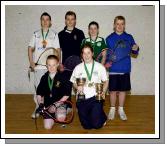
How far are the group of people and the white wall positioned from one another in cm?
167

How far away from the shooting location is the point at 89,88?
4027 millimetres

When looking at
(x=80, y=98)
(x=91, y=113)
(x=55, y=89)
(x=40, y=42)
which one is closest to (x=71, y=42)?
(x=40, y=42)

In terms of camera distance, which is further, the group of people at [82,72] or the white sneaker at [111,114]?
the white sneaker at [111,114]

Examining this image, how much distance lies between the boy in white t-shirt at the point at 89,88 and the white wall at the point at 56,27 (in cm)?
220

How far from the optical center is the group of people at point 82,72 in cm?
403

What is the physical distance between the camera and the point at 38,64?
4387 mm

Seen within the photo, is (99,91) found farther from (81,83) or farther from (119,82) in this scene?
(119,82)

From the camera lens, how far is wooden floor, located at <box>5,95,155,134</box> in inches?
156

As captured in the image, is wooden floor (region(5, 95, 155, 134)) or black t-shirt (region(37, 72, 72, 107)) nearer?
wooden floor (region(5, 95, 155, 134))

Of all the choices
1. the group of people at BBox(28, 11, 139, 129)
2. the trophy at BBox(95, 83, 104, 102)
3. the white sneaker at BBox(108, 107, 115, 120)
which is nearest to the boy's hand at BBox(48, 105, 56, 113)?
the group of people at BBox(28, 11, 139, 129)

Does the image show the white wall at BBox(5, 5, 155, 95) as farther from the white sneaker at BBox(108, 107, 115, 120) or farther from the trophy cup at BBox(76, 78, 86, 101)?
the trophy cup at BBox(76, 78, 86, 101)

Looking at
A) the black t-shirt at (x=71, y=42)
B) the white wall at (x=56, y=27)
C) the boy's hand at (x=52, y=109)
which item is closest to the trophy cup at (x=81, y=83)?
the boy's hand at (x=52, y=109)

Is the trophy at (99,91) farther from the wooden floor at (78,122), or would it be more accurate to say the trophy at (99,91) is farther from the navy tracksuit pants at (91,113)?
the wooden floor at (78,122)

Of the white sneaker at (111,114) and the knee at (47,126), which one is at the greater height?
the white sneaker at (111,114)
